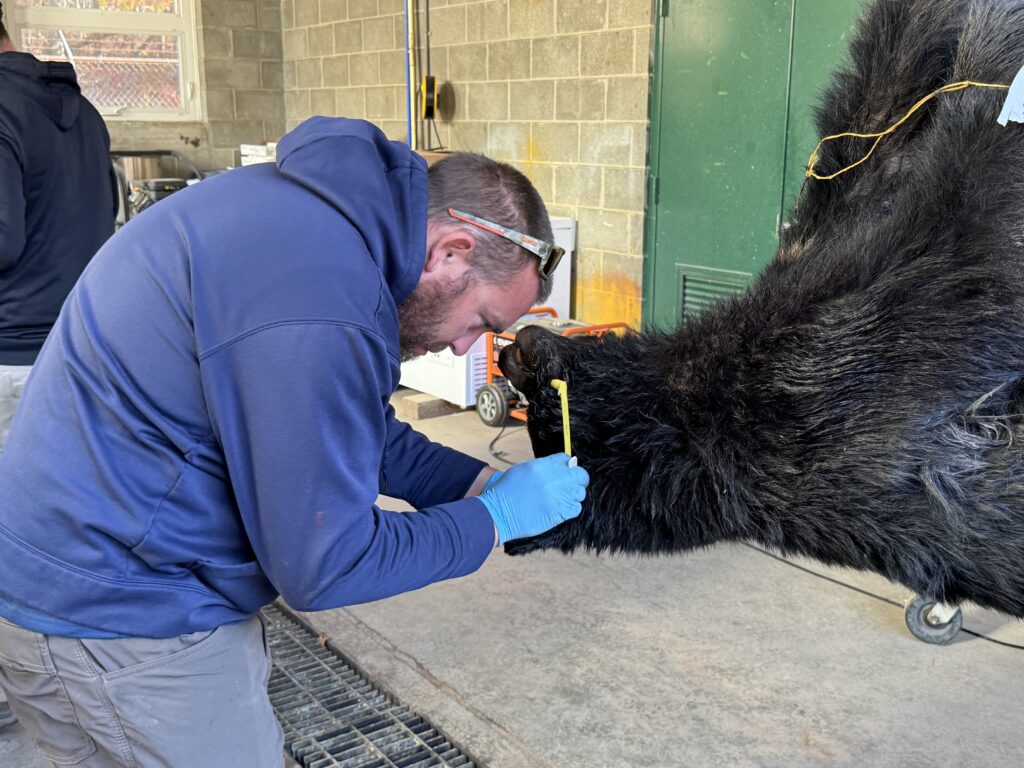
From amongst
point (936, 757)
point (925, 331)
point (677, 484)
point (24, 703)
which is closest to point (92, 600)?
point (24, 703)

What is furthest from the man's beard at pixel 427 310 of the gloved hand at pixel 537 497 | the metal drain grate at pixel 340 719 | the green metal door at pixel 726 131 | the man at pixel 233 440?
the green metal door at pixel 726 131

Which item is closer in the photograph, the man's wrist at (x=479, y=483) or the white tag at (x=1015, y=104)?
the white tag at (x=1015, y=104)

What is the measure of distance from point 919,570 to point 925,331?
372 millimetres

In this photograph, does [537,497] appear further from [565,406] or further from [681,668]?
[681,668]

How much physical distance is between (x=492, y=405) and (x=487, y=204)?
3838 mm

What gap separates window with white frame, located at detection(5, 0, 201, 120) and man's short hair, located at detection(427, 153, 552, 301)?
25.6 ft

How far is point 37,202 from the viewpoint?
2.88 meters

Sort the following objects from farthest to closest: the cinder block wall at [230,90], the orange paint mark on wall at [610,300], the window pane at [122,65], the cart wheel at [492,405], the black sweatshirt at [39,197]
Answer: the cinder block wall at [230,90]
the window pane at [122,65]
the orange paint mark on wall at [610,300]
the cart wheel at [492,405]
the black sweatshirt at [39,197]

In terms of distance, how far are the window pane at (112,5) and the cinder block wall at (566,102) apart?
238 centimetres

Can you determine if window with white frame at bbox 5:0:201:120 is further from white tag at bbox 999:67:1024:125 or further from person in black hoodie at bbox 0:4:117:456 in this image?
white tag at bbox 999:67:1024:125

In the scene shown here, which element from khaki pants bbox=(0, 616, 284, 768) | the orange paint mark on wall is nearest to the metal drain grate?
khaki pants bbox=(0, 616, 284, 768)

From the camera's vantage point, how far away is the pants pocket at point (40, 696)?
1.53m

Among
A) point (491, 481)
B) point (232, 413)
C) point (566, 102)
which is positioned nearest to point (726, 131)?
point (566, 102)

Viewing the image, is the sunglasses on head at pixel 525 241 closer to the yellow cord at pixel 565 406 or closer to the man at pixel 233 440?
the man at pixel 233 440
